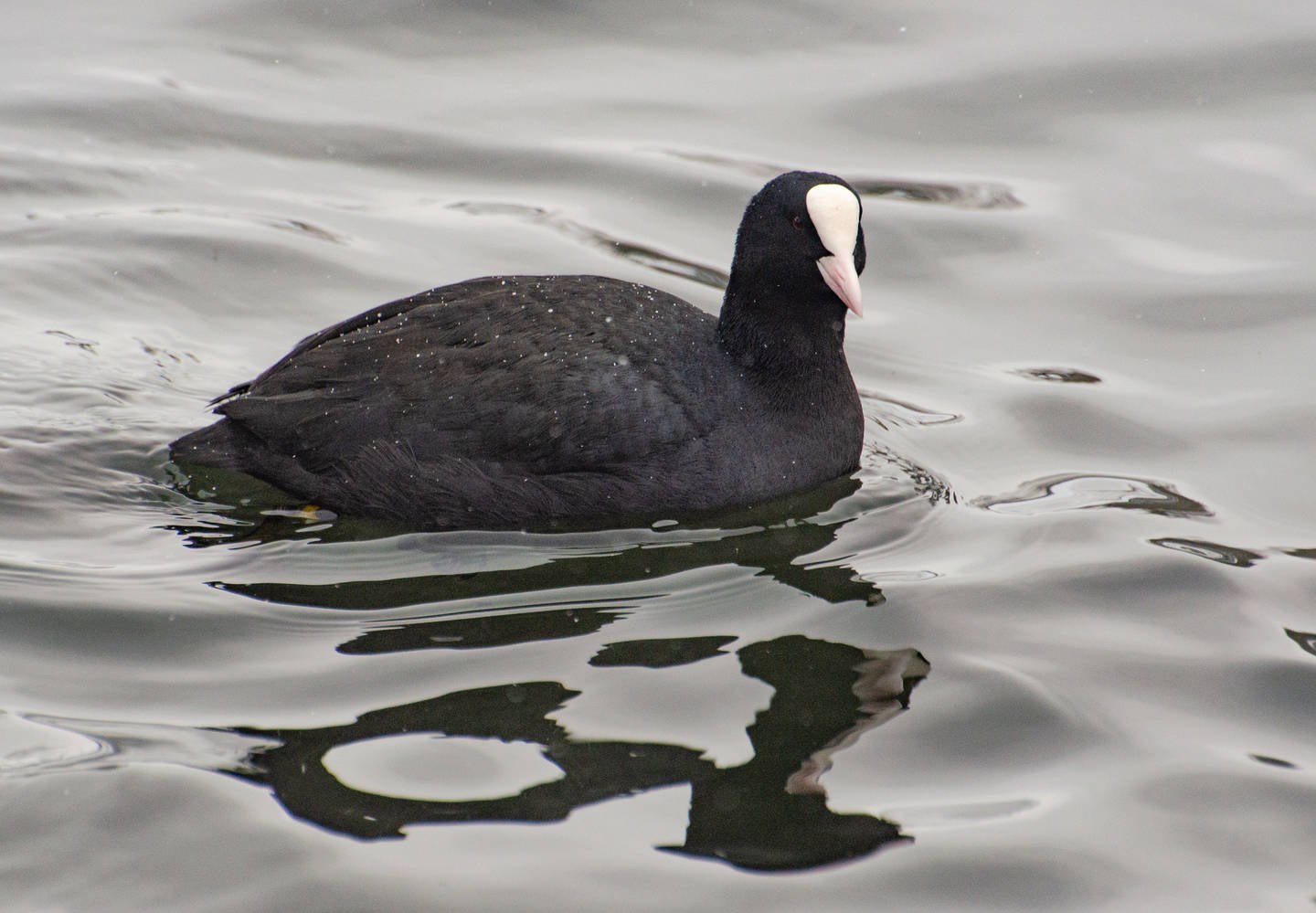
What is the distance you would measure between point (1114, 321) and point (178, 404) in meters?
4.10

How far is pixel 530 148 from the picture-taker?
9.45 metres

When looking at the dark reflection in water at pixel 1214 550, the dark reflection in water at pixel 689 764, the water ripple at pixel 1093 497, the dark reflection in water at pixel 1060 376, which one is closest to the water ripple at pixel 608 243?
the dark reflection in water at pixel 1060 376

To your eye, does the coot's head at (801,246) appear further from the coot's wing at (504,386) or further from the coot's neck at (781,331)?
the coot's wing at (504,386)

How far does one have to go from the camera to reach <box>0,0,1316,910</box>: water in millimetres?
4367

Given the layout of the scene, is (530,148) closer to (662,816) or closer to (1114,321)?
(1114,321)

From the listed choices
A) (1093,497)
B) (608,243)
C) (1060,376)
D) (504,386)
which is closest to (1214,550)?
(1093,497)

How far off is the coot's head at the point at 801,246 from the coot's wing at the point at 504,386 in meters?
0.31

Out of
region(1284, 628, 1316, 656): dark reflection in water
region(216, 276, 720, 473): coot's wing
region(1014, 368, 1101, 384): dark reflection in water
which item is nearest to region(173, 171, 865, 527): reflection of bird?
region(216, 276, 720, 473): coot's wing

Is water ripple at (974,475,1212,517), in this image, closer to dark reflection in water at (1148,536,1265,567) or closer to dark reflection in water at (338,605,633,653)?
dark reflection in water at (1148,536,1265,567)

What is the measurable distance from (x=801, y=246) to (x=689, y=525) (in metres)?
1.05

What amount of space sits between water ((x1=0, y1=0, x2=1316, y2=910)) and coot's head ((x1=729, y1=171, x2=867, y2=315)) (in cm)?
76

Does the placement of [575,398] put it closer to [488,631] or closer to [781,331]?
[781,331]

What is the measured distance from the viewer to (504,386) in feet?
19.5

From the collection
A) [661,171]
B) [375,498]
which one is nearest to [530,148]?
[661,171]
